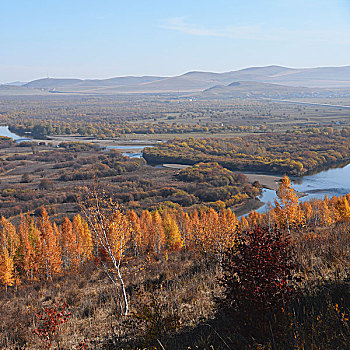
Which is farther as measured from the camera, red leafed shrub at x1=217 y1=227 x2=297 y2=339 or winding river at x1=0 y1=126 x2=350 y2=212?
winding river at x1=0 y1=126 x2=350 y2=212

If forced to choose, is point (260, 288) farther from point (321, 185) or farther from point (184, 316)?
point (321, 185)

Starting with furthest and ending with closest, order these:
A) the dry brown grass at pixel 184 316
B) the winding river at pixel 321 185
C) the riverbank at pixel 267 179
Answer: the riverbank at pixel 267 179, the winding river at pixel 321 185, the dry brown grass at pixel 184 316

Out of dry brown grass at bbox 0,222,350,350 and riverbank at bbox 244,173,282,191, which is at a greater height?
dry brown grass at bbox 0,222,350,350

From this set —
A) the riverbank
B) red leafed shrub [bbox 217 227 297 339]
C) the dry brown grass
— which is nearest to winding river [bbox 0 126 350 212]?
the riverbank

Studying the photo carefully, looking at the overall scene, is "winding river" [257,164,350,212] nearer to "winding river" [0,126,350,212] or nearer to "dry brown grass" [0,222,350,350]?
"winding river" [0,126,350,212]

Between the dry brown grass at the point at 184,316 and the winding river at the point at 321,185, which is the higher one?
the dry brown grass at the point at 184,316

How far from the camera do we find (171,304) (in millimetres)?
7797

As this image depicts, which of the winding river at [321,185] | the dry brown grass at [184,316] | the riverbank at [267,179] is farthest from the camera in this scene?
the riverbank at [267,179]

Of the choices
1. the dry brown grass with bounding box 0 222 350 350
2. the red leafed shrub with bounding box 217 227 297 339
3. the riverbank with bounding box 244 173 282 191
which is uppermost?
the red leafed shrub with bounding box 217 227 297 339

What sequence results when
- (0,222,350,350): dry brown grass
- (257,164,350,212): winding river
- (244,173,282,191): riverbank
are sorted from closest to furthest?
(0,222,350,350): dry brown grass, (257,164,350,212): winding river, (244,173,282,191): riverbank

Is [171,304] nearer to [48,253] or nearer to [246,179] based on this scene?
[48,253]

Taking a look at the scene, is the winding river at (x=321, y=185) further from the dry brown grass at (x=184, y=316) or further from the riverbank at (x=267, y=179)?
the dry brown grass at (x=184, y=316)

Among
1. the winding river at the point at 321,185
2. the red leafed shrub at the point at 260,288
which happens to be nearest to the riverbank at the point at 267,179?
the winding river at the point at 321,185

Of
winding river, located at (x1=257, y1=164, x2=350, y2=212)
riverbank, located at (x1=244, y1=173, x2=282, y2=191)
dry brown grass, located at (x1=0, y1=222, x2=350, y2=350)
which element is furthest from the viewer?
riverbank, located at (x1=244, y1=173, x2=282, y2=191)
